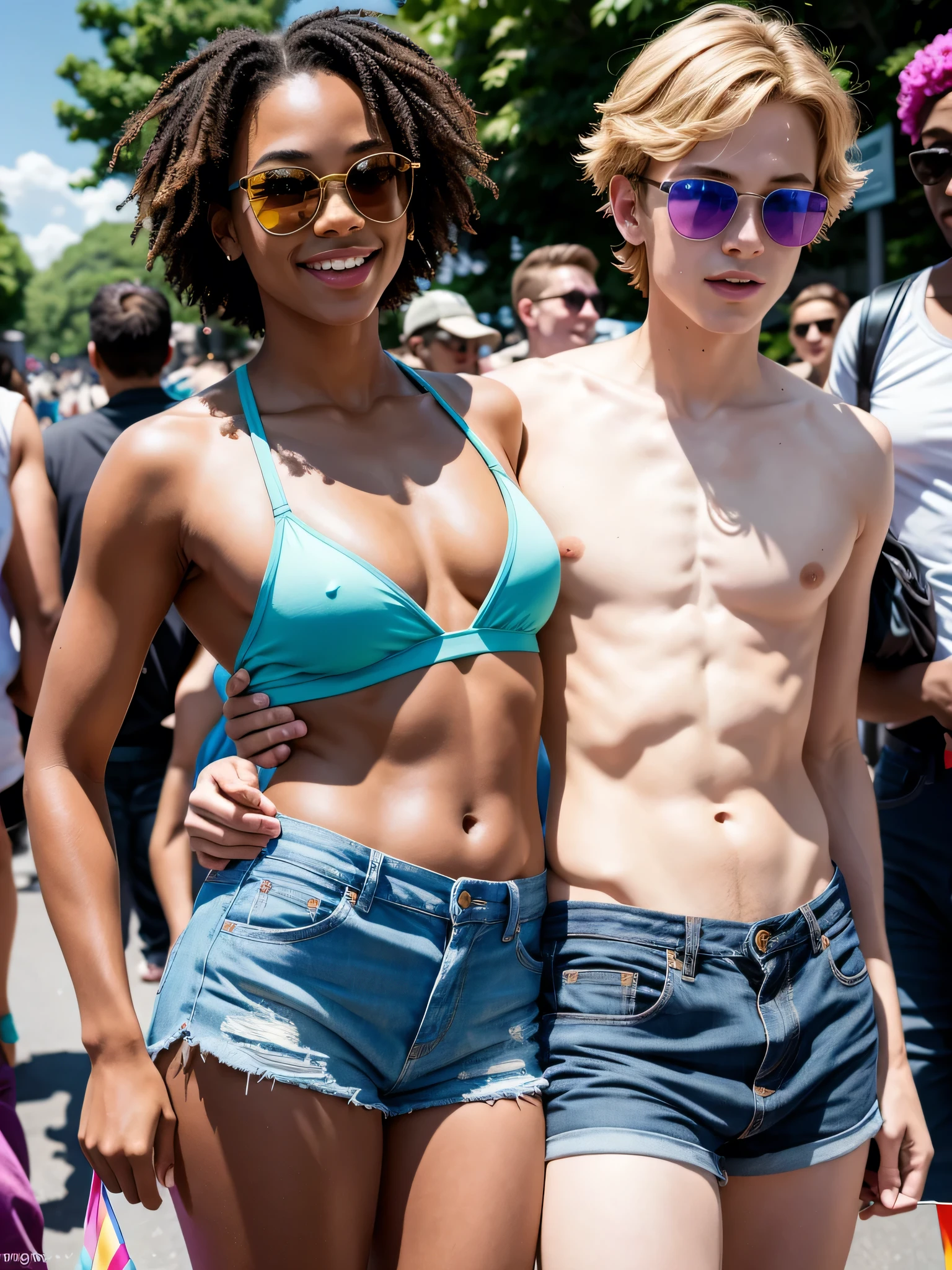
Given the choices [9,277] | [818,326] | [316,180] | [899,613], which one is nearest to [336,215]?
[316,180]

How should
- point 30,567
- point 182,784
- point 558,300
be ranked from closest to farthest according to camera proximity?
1. point 30,567
2. point 182,784
3. point 558,300

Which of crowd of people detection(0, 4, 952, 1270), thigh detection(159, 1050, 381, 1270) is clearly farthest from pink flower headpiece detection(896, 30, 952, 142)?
thigh detection(159, 1050, 381, 1270)

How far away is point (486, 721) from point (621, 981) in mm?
460

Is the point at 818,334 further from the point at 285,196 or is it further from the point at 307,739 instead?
the point at 307,739

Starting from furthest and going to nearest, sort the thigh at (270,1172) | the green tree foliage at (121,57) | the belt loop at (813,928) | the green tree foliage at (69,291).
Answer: the green tree foliage at (69,291) < the green tree foliage at (121,57) < the belt loop at (813,928) < the thigh at (270,1172)

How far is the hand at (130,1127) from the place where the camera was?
179cm

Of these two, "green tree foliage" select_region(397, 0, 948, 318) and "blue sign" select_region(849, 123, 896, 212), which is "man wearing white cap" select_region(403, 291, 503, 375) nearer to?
"blue sign" select_region(849, 123, 896, 212)

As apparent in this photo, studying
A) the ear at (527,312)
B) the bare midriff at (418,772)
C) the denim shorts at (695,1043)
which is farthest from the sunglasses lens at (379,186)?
the ear at (527,312)

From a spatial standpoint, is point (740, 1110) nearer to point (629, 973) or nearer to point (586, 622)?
point (629, 973)

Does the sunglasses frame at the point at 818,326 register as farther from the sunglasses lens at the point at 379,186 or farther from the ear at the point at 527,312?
the sunglasses lens at the point at 379,186

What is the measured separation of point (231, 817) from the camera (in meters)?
1.91

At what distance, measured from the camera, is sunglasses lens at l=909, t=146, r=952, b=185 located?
120 inches

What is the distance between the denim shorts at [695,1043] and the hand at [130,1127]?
1.91 ft

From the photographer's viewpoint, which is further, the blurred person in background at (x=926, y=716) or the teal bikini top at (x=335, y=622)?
the blurred person in background at (x=926, y=716)
